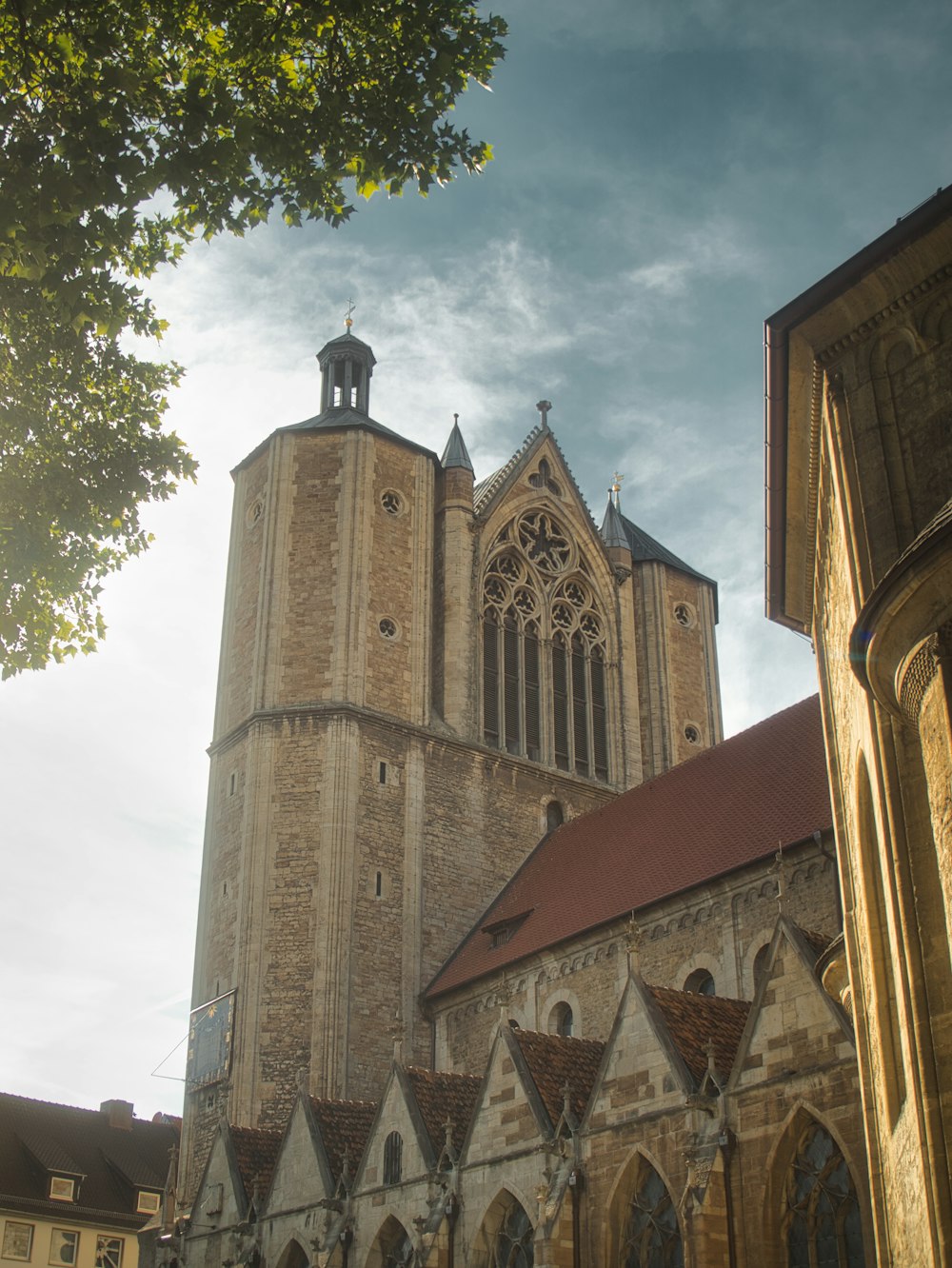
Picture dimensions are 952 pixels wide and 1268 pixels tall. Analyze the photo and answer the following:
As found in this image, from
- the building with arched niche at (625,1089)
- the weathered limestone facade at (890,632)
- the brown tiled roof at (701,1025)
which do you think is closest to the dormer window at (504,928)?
the building with arched niche at (625,1089)

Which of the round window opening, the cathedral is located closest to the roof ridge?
the cathedral

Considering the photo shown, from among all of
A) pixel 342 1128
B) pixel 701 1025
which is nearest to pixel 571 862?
pixel 342 1128

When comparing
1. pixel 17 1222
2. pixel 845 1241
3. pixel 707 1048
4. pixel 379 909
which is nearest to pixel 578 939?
pixel 379 909

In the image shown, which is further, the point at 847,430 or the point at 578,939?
the point at 578,939

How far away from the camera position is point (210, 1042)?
2973 cm

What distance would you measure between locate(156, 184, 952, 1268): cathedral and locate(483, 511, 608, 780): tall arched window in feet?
0.31

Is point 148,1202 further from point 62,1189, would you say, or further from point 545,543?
point 545,543

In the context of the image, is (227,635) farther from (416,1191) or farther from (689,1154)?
(689,1154)

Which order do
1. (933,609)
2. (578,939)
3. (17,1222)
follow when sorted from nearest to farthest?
(933,609) → (578,939) → (17,1222)

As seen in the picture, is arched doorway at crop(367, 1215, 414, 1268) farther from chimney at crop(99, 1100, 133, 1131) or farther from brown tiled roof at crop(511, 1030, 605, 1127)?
chimney at crop(99, 1100, 133, 1131)

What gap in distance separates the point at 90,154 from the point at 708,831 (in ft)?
61.0

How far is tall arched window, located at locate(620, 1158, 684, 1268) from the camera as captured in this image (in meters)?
16.5

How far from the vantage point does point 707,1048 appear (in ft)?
54.3

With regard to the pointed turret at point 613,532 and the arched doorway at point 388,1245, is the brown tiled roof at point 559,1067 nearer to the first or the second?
the arched doorway at point 388,1245
